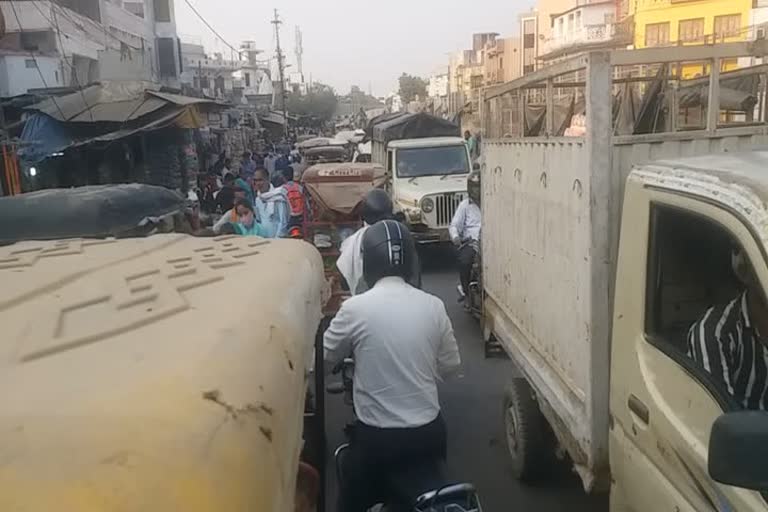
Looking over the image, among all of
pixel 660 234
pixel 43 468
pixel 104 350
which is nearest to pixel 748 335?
pixel 660 234

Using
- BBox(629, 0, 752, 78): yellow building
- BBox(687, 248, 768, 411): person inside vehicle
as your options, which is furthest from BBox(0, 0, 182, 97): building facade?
BBox(629, 0, 752, 78): yellow building

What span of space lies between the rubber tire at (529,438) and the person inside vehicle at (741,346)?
82.0 inches

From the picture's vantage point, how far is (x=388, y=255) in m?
2.75

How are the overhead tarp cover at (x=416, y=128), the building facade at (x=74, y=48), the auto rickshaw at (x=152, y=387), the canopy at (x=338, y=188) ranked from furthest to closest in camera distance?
the building facade at (x=74, y=48)
the overhead tarp cover at (x=416, y=128)
the canopy at (x=338, y=188)
the auto rickshaw at (x=152, y=387)

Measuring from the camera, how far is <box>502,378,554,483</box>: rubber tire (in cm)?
418

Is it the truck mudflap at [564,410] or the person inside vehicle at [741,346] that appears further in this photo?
the truck mudflap at [564,410]

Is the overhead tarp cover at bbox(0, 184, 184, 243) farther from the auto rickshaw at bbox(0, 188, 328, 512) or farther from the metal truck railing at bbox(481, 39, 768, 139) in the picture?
the metal truck railing at bbox(481, 39, 768, 139)

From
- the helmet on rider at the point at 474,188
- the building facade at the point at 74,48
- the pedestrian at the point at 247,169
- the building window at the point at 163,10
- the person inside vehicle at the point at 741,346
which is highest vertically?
the building window at the point at 163,10

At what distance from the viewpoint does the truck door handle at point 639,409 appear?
2309 mm

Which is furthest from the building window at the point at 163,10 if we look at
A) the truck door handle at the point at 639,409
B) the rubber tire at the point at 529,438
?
the truck door handle at the point at 639,409

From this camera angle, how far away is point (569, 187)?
308cm

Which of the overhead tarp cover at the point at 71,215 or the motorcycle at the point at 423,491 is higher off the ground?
the overhead tarp cover at the point at 71,215

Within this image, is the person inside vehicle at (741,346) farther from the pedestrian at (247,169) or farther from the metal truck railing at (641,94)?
the pedestrian at (247,169)

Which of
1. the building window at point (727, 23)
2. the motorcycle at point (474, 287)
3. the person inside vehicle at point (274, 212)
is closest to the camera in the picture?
the motorcycle at point (474, 287)
